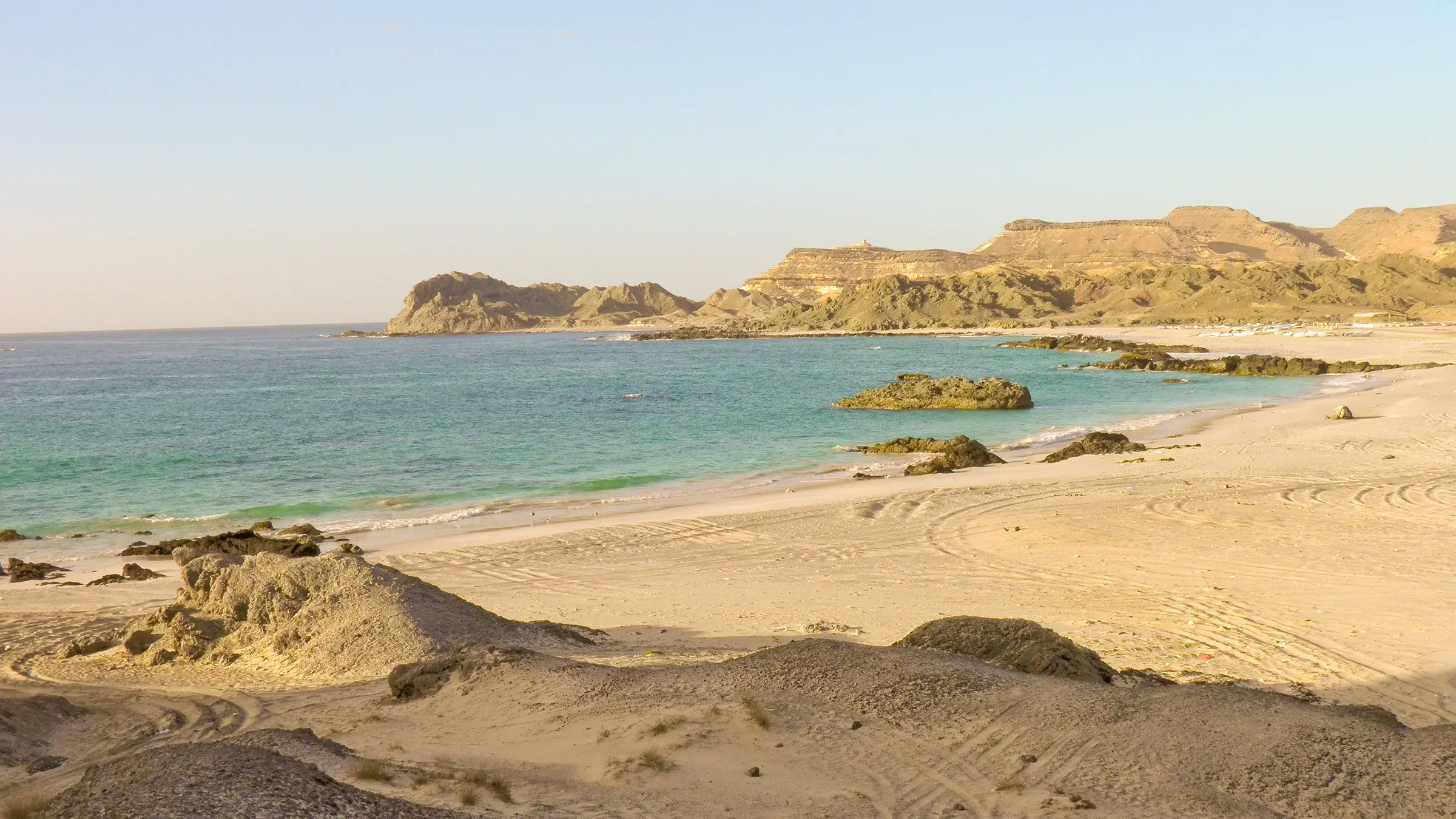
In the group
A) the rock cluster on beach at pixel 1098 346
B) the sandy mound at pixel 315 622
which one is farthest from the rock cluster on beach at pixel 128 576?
the rock cluster on beach at pixel 1098 346

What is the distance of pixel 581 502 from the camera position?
71.4 feet

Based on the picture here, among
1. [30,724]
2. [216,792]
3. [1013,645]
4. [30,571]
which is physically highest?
[216,792]

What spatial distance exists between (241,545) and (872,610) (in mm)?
9900

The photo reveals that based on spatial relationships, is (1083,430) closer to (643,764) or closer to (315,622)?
(315,622)

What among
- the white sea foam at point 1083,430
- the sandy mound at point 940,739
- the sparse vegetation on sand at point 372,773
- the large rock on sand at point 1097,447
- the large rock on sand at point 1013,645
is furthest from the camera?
the white sea foam at point 1083,430

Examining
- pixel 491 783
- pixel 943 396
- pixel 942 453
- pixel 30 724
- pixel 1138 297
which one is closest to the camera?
pixel 491 783

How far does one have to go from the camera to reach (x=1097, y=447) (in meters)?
24.8

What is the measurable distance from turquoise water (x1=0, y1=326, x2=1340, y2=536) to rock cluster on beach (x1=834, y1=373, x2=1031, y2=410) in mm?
878

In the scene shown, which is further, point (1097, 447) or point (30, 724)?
point (1097, 447)

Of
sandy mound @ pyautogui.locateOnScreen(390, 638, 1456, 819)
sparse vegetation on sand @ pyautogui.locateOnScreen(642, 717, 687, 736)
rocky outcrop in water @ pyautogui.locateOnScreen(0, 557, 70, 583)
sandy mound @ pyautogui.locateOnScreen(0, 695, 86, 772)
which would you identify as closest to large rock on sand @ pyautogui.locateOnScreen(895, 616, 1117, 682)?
sandy mound @ pyautogui.locateOnScreen(390, 638, 1456, 819)

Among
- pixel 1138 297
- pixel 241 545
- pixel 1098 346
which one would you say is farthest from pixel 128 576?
pixel 1138 297

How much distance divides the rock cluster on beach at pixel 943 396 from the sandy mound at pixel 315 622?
30.8 meters

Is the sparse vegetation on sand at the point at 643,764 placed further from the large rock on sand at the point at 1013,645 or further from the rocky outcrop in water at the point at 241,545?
the rocky outcrop in water at the point at 241,545

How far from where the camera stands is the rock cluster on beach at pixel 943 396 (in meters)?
39.2
